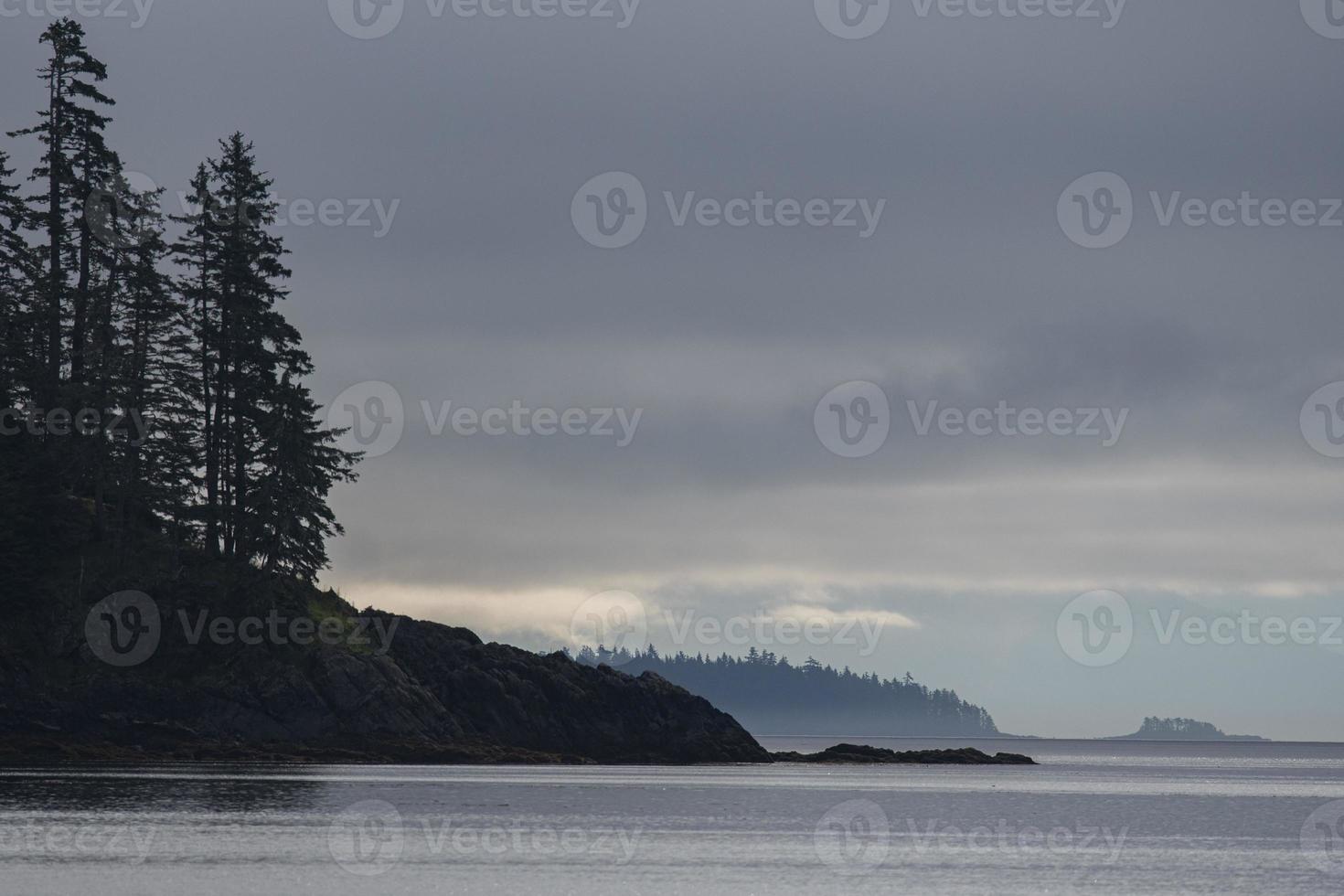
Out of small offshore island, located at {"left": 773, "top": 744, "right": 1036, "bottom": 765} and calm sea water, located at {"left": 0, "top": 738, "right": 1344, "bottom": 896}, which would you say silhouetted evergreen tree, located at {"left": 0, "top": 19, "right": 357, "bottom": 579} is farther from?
small offshore island, located at {"left": 773, "top": 744, "right": 1036, "bottom": 765}

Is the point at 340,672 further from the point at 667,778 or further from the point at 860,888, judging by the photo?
the point at 860,888

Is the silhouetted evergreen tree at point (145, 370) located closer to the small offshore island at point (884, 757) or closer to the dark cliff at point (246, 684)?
the dark cliff at point (246, 684)

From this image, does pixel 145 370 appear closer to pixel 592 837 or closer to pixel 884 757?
pixel 592 837

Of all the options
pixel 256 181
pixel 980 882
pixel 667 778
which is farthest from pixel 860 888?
pixel 256 181

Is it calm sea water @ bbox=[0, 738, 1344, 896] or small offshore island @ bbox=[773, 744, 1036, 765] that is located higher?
small offshore island @ bbox=[773, 744, 1036, 765]

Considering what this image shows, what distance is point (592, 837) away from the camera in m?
64.2

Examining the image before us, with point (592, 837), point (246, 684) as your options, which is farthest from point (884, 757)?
point (592, 837)

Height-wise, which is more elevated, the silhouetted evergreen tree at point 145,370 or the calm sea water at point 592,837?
the silhouetted evergreen tree at point 145,370

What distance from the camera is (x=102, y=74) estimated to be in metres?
105

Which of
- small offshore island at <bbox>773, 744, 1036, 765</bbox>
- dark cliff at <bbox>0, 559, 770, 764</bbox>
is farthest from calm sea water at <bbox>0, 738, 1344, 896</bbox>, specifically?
small offshore island at <bbox>773, 744, 1036, 765</bbox>

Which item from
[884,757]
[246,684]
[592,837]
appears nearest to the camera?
[592,837]

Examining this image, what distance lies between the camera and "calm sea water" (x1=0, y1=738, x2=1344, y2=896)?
4975 cm

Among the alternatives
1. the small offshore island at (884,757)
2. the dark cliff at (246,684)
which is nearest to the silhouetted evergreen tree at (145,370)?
the dark cliff at (246,684)

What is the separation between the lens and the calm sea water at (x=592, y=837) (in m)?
49.8
